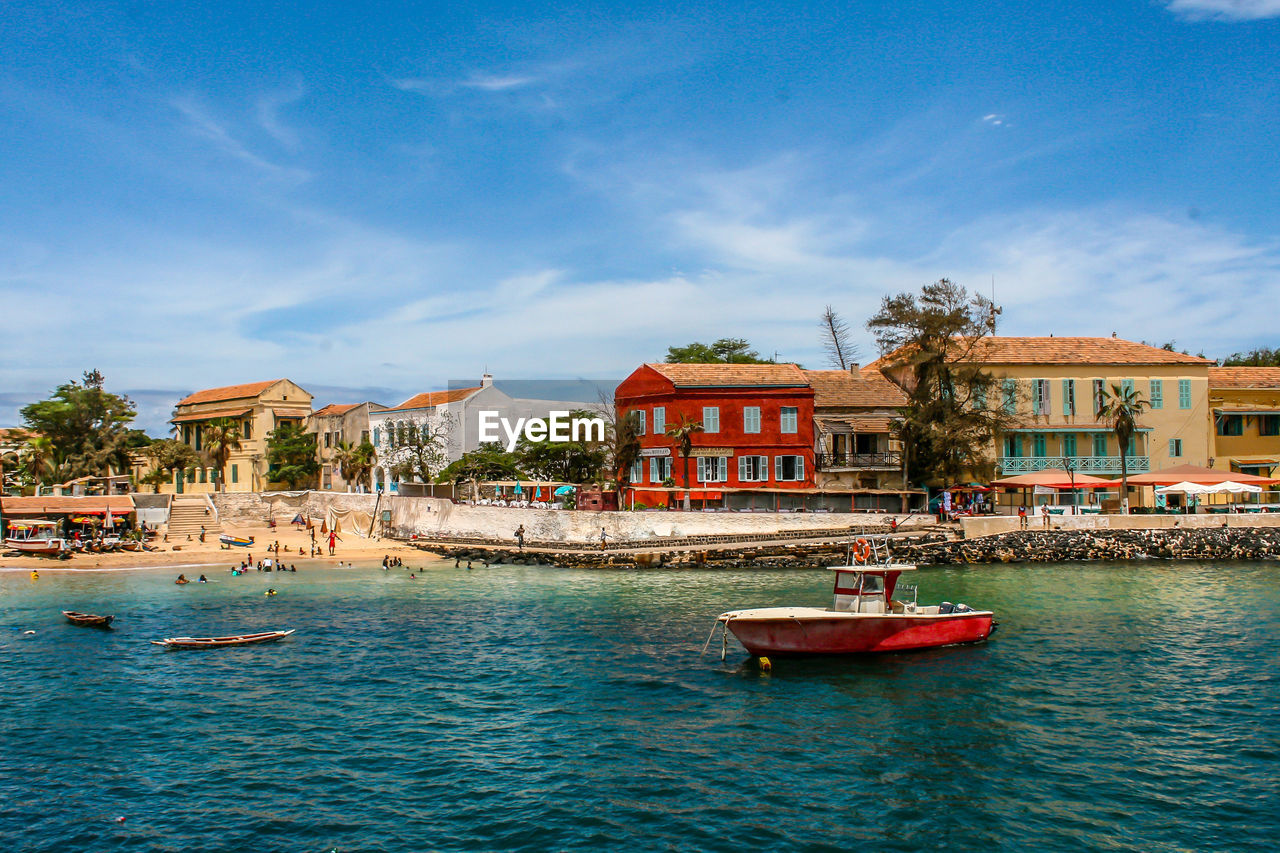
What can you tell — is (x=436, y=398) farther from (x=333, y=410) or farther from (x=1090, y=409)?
(x=1090, y=409)

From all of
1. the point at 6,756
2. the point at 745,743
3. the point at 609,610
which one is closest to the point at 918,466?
the point at 609,610

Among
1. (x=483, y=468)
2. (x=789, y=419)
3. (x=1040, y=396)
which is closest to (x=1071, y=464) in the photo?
(x=1040, y=396)

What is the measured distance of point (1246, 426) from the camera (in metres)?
61.9

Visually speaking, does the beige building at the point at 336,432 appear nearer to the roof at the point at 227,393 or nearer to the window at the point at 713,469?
the roof at the point at 227,393

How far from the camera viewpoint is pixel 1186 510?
55250mm

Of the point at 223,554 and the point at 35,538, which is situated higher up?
the point at 35,538

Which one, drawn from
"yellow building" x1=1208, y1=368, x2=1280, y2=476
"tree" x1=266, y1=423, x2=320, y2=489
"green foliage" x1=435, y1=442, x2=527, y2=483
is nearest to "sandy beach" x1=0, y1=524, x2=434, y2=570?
"green foliage" x1=435, y1=442, x2=527, y2=483

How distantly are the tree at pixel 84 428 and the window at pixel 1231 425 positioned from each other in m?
84.9

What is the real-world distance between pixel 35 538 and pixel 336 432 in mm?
25470

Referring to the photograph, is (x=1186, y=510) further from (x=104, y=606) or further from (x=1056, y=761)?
(x=104, y=606)

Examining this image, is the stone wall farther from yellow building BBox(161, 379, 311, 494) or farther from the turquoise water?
yellow building BBox(161, 379, 311, 494)

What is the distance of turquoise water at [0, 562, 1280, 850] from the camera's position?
15.8 m

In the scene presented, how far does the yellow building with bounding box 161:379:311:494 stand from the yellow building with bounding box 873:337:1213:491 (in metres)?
52.9

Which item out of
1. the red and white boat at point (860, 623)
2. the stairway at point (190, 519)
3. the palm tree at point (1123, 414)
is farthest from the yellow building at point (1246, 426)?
the stairway at point (190, 519)
